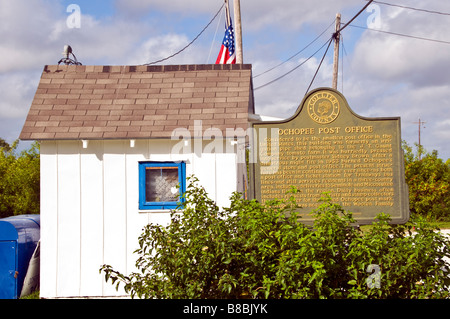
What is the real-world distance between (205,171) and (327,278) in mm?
4188

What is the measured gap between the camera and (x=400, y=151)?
6832mm

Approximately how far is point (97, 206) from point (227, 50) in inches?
261

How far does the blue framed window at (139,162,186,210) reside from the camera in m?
9.28

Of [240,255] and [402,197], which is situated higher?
[402,197]

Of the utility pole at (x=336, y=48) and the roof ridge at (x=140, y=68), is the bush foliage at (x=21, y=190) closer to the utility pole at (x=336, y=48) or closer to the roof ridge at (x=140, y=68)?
the roof ridge at (x=140, y=68)

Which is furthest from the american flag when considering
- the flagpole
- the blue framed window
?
the blue framed window

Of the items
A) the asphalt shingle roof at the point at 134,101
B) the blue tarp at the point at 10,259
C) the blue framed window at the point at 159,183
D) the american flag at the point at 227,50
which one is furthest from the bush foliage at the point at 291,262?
the american flag at the point at 227,50

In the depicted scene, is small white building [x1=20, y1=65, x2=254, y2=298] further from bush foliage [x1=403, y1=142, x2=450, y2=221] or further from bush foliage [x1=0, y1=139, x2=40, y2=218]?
bush foliage [x1=403, y1=142, x2=450, y2=221]

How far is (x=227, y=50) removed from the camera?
45.7 feet

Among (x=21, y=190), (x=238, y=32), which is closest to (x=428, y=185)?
(x=238, y=32)

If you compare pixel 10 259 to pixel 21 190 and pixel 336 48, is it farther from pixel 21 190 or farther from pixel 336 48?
pixel 336 48
